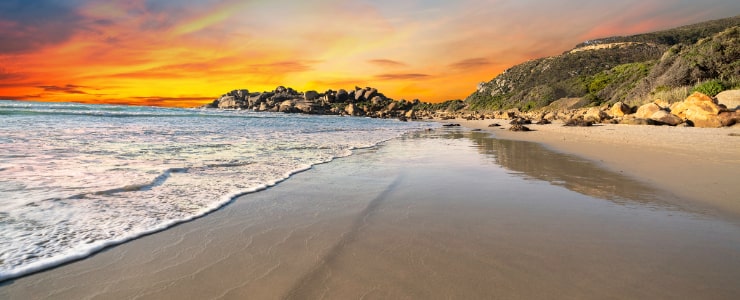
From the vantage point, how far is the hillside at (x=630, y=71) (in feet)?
77.2

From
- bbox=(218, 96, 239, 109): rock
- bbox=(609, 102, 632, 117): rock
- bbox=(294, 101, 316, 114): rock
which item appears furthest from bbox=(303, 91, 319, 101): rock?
bbox=(609, 102, 632, 117): rock

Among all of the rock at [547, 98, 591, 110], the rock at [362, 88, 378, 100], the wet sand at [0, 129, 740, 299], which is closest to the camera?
the wet sand at [0, 129, 740, 299]

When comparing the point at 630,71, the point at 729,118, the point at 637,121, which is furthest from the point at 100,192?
the point at 630,71

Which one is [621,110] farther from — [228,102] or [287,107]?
[228,102]

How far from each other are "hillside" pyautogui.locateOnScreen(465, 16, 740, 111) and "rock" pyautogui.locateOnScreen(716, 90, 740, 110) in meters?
3.71

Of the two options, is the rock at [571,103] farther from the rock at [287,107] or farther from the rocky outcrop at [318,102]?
the rock at [287,107]

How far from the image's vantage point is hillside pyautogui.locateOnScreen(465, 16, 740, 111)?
23.5 metres

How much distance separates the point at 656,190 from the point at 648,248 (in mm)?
2781

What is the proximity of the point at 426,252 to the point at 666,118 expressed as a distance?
62.0 ft

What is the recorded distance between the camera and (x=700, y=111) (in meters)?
14.5

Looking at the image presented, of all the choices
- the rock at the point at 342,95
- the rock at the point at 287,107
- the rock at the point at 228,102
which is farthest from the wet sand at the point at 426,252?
the rock at the point at 228,102

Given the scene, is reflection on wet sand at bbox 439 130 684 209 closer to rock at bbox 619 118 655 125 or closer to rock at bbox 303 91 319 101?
rock at bbox 619 118 655 125

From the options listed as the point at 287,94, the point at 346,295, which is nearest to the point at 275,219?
the point at 346,295

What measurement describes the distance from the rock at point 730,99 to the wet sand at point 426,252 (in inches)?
685
